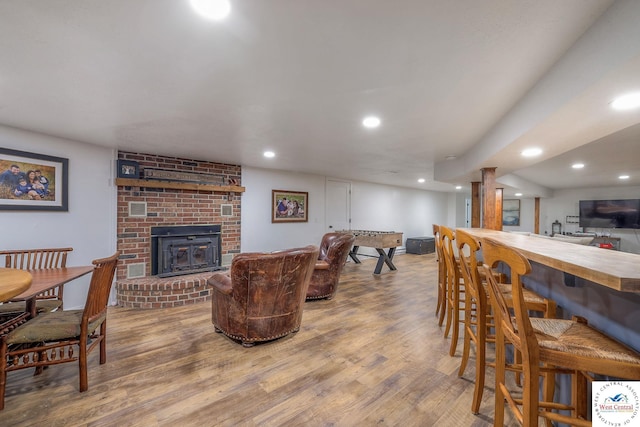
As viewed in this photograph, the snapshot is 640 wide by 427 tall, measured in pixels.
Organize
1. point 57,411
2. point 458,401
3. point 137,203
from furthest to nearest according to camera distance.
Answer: point 137,203, point 458,401, point 57,411

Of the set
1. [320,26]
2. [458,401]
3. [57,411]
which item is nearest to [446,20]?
[320,26]

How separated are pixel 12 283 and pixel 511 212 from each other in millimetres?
12163

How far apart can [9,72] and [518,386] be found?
12.7 ft

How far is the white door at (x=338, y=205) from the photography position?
21.4 ft

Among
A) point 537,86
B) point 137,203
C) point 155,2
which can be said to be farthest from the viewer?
point 137,203

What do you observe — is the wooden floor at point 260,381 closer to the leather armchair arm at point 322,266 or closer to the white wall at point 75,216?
the leather armchair arm at point 322,266

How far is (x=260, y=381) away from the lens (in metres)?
1.95

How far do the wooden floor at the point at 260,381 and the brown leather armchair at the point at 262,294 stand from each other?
0.15m

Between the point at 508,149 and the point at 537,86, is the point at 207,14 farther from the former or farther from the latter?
the point at 508,149

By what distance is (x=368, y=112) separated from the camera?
7.87 ft

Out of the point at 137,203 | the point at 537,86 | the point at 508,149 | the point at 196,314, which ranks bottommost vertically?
the point at 196,314

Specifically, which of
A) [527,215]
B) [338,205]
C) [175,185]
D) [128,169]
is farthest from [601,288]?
[527,215]

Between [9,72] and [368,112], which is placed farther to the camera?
[368,112]

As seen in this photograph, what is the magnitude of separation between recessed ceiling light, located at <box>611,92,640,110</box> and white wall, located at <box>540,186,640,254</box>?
9121 millimetres
